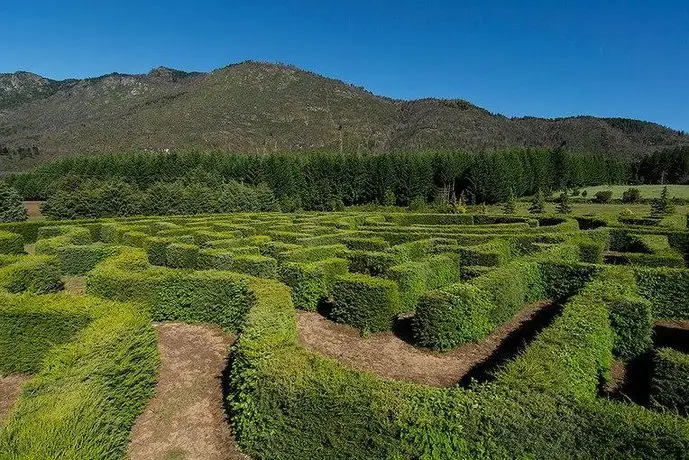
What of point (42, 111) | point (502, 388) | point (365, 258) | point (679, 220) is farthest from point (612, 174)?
point (42, 111)

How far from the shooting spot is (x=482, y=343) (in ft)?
38.8

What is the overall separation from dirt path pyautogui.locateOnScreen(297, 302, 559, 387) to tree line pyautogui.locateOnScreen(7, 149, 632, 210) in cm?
5078

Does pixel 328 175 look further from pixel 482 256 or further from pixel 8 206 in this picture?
pixel 482 256

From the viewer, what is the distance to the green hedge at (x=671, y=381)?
24.8 feet

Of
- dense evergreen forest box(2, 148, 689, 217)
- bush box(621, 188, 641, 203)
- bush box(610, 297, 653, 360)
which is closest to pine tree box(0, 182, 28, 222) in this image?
dense evergreen forest box(2, 148, 689, 217)

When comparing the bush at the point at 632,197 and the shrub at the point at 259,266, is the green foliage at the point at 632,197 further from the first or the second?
the shrub at the point at 259,266

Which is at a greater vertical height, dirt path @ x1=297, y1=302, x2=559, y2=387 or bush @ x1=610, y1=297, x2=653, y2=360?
bush @ x1=610, y1=297, x2=653, y2=360

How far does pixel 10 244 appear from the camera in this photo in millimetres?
23516

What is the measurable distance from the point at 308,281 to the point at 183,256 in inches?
323

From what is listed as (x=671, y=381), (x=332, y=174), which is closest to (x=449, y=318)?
(x=671, y=381)

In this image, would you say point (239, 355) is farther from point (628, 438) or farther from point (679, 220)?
point (679, 220)

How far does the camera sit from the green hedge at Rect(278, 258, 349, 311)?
14602mm

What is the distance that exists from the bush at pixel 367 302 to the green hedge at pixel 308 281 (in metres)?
1.72

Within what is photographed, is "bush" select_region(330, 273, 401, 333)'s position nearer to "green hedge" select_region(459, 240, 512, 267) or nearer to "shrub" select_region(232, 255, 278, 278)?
"shrub" select_region(232, 255, 278, 278)
